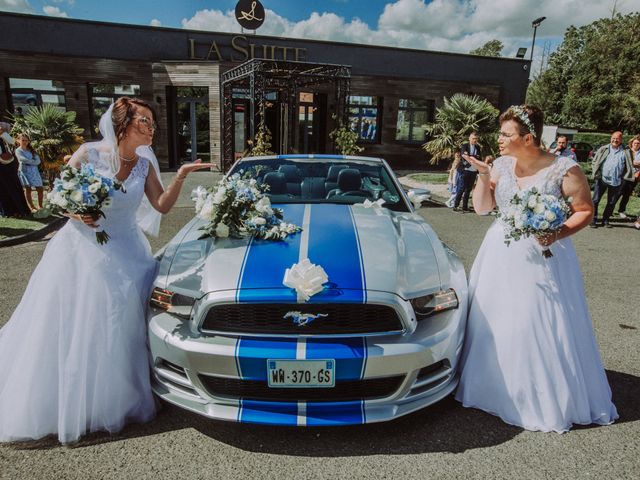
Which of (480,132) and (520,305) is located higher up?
(480,132)

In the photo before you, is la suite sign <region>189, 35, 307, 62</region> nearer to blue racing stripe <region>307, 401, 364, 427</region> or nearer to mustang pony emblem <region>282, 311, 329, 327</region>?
mustang pony emblem <region>282, 311, 329, 327</region>

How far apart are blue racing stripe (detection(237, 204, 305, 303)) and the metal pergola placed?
1092cm

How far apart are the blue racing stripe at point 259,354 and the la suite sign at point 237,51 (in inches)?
661

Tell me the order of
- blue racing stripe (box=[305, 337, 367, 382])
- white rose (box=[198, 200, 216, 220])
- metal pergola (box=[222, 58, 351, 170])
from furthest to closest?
metal pergola (box=[222, 58, 351, 170]), white rose (box=[198, 200, 216, 220]), blue racing stripe (box=[305, 337, 367, 382])

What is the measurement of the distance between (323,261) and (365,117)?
1805 cm

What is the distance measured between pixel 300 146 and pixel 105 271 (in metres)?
17.4

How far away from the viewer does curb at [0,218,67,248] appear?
6737 millimetres

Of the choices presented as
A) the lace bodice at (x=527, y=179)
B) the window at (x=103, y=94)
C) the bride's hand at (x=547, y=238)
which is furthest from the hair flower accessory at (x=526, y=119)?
the window at (x=103, y=94)

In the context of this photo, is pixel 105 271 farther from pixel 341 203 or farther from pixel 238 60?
pixel 238 60

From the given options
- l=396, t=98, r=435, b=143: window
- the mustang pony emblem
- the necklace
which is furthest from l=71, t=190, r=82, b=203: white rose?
l=396, t=98, r=435, b=143: window

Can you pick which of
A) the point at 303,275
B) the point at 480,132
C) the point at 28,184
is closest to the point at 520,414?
the point at 303,275

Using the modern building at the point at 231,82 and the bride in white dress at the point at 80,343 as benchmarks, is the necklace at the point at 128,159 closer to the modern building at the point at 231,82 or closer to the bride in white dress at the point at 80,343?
the bride in white dress at the point at 80,343

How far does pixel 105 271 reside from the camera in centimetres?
252

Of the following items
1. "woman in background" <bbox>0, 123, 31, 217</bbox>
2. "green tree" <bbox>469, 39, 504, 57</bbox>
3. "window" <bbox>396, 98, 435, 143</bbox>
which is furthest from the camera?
"green tree" <bbox>469, 39, 504, 57</bbox>
